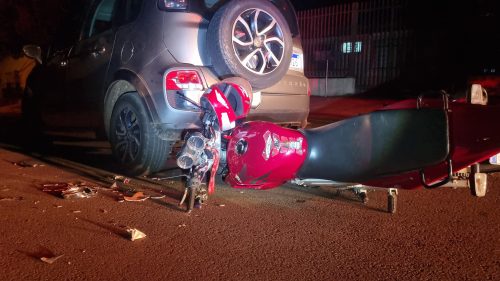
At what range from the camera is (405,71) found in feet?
44.7

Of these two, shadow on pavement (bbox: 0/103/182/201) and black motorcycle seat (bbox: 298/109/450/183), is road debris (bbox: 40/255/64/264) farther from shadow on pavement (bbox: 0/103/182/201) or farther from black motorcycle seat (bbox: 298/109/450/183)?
black motorcycle seat (bbox: 298/109/450/183)

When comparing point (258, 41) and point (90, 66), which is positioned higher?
point (258, 41)

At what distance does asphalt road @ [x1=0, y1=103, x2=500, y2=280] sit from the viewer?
8.11 feet

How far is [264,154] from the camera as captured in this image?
114 inches

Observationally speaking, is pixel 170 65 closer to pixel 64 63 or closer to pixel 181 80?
pixel 181 80

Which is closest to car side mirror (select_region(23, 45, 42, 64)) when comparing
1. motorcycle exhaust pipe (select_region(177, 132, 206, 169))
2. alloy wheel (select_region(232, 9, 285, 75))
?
alloy wheel (select_region(232, 9, 285, 75))

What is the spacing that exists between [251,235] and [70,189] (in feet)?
6.34

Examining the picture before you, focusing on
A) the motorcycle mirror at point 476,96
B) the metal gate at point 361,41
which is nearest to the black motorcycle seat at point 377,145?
the motorcycle mirror at point 476,96

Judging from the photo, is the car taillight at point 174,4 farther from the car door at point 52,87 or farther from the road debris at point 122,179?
the car door at point 52,87

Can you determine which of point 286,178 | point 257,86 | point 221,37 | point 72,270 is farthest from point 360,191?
point 72,270

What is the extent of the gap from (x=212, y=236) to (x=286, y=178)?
658 mm

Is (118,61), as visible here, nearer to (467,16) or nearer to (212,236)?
(212,236)

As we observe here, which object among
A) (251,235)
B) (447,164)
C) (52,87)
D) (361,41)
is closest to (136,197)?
(251,235)

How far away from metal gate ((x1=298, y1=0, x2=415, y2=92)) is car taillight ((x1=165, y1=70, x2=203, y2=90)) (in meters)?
11.3
